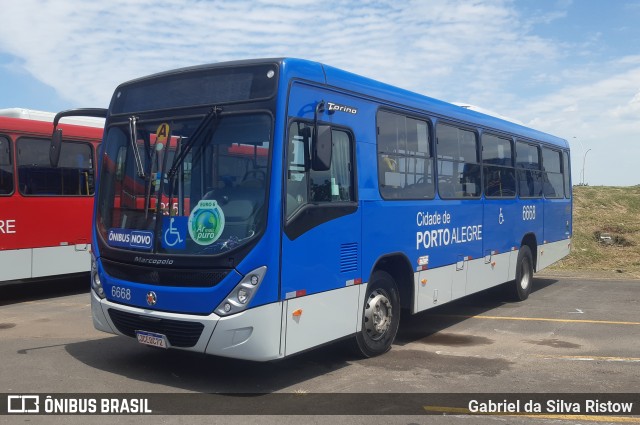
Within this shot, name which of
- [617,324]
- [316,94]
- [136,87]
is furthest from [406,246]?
[617,324]

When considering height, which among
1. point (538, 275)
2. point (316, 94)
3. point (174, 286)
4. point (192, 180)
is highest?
point (316, 94)

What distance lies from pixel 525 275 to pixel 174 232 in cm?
859

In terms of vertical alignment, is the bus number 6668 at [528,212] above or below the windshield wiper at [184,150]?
below

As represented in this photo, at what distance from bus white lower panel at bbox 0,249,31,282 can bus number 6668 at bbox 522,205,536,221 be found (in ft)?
30.1

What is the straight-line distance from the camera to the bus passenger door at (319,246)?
6.16m

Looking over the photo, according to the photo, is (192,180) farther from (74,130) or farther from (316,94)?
(74,130)

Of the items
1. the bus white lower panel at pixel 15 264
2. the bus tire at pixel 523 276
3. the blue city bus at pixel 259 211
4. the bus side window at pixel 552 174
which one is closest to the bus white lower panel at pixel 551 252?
the bus tire at pixel 523 276

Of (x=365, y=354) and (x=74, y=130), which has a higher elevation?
(x=74, y=130)

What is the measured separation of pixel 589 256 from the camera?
20.0 meters

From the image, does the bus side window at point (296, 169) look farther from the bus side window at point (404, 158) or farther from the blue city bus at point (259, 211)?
the bus side window at point (404, 158)

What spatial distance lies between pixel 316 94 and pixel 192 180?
1.55 m

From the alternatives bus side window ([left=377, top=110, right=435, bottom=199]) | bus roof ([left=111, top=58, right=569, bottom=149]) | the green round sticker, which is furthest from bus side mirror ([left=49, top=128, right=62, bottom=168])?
bus side window ([left=377, top=110, right=435, bottom=199])

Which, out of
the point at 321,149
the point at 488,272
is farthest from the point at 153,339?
the point at 488,272

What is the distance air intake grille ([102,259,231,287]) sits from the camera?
19.7 ft
